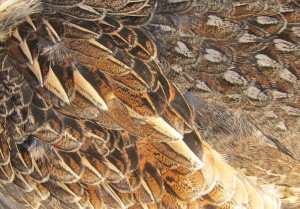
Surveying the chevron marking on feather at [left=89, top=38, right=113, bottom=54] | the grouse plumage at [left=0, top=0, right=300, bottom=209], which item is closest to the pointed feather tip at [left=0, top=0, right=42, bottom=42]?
the grouse plumage at [left=0, top=0, right=300, bottom=209]

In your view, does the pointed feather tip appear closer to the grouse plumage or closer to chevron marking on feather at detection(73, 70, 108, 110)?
the grouse plumage

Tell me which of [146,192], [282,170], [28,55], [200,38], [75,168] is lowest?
[282,170]

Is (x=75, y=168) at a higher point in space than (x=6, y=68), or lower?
lower

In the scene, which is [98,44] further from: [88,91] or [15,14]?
[15,14]

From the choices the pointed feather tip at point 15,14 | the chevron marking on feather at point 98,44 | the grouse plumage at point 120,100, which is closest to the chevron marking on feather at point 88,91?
the grouse plumage at point 120,100

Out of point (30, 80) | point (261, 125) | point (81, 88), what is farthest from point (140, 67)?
point (261, 125)

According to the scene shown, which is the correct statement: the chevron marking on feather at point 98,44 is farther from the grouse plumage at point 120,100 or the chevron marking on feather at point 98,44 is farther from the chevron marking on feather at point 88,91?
the chevron marking on feather at point 88,91

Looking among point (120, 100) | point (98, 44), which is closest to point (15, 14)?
point (98, 44)

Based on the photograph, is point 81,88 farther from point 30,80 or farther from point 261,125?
point 261,125
